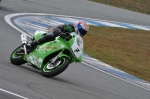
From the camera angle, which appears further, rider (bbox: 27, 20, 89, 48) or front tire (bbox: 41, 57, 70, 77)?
rider (bbox: 27, 20, 89, 48)

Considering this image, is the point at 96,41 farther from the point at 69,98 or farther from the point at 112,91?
the point at 69,98

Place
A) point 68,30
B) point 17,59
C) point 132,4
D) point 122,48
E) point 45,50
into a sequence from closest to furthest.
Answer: point 45,50, point 68,30, point 17,59, point 122,48, point 132,4

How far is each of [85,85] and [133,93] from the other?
1405mm

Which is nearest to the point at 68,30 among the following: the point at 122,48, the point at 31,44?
the point at 31,44

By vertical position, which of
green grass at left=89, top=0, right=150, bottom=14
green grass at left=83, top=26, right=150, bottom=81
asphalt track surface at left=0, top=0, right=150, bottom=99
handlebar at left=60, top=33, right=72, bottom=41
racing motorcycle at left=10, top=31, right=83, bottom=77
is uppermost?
handlebar at left=60, top=33, right=72, bottom=41

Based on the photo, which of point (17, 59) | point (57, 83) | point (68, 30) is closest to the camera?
point (57, 83)

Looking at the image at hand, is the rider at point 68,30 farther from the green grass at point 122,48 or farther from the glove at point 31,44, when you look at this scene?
the green grass at point 122,48

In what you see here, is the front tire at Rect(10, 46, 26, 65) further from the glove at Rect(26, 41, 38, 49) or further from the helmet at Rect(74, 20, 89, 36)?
the helmet at Rect(74, 20, 89, 36)

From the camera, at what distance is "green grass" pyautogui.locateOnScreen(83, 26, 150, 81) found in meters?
16.1

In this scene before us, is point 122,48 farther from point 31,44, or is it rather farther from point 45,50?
point 45,50

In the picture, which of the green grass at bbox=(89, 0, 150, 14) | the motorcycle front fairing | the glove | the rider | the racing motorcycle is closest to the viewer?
the racing motorcycle

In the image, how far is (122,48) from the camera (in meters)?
19.5

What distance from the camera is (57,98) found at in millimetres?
8664

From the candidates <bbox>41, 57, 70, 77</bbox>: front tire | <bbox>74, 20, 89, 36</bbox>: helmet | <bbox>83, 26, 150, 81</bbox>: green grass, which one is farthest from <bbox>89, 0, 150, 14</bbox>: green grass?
<bbox>41, 57, 70, 77</bbox>: front tire
